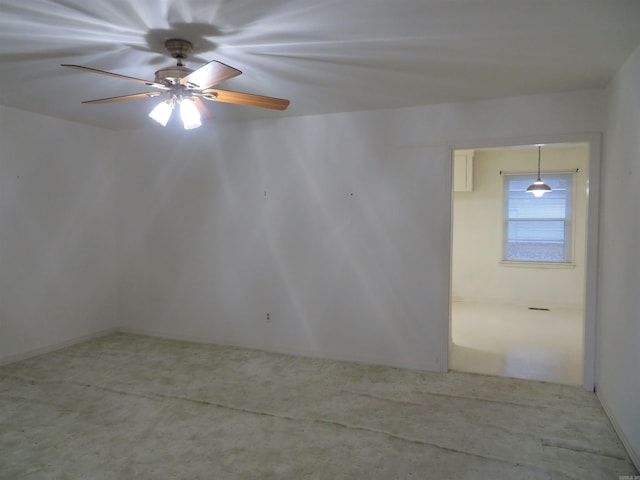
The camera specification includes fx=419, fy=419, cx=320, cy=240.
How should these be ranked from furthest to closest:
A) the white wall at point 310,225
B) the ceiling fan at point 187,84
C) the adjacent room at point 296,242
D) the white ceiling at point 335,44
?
1. the white wall at point 310,225
2. the adjacent room at point 296,242
3. the ceiling fan at point 187,84
4. the white ceiling at point 335,44

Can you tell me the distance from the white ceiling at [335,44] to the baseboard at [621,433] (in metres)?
2.30

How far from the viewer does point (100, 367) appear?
3908 mm

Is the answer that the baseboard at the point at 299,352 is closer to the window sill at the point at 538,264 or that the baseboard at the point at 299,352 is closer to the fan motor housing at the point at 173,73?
the fan motor housing at the point at 173,73

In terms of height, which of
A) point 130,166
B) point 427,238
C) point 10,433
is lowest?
point 10,433

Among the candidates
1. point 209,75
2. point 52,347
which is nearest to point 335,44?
point 209,75

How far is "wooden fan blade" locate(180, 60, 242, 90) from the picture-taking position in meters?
2.12

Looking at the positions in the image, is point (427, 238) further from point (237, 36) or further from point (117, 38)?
point (117, 38)

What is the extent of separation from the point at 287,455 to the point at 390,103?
9.51 ft

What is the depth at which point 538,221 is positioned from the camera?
6.63 m

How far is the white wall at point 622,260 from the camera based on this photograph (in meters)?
2.45

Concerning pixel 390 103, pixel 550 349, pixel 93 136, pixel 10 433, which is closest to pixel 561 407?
pixel 550 349

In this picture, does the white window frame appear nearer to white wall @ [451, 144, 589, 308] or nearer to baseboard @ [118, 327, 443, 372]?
white wall @ [451, 144, 589, 308]

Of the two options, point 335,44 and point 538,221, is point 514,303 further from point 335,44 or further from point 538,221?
point 335,44

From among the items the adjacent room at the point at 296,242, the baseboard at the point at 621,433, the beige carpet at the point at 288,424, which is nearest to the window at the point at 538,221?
the adjacent room at the point at 296,242
